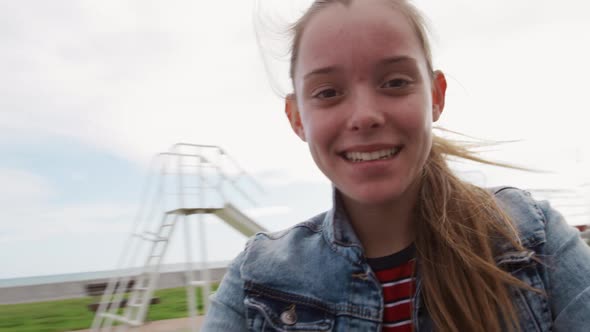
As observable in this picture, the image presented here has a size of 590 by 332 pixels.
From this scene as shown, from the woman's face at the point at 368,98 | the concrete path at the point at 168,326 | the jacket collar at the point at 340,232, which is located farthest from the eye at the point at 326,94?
the concrete path at the point at 168,326

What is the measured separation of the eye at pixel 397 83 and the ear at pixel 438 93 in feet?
0.66

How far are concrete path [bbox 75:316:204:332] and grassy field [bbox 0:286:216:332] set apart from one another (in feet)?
1.13

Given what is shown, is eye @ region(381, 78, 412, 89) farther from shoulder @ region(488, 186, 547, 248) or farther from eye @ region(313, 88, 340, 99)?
shoulder @ region(488, 186, 547, 248)

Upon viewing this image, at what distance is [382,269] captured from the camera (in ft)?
3.57

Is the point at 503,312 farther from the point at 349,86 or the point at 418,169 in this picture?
the point at 349,86

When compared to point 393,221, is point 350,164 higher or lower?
higher

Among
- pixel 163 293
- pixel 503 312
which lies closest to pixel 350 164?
pixel 503 312

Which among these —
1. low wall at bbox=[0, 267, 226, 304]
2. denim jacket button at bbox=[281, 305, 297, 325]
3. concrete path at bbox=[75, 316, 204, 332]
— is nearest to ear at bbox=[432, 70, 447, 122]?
denim jacket button at bbox=[281, 305, 297, 325]

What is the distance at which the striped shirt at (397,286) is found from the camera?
105 centimetres

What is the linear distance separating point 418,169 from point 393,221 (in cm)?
17

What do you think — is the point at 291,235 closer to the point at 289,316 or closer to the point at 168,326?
the point at 289,316

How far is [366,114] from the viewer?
917mm

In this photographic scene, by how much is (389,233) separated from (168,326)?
4603 millimetres

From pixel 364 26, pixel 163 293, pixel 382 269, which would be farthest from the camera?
pixel 163 293
